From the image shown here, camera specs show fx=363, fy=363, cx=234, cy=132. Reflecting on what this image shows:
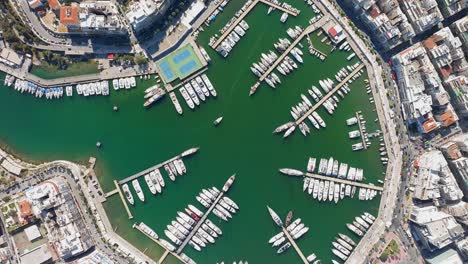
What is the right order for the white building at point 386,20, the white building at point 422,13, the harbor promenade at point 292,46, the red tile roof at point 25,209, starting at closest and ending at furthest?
the red tile roof at point 25,209, the white building at point 422,13, the white building at point 386,20, the harbor promenade at point 292,46

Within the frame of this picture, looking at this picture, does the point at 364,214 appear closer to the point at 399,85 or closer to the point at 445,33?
the point at 399,85

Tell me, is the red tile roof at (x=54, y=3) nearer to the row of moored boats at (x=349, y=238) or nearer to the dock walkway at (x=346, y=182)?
the dock walkway at (x=346, y=182)

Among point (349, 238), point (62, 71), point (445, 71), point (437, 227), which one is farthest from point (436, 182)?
point (62, 71)

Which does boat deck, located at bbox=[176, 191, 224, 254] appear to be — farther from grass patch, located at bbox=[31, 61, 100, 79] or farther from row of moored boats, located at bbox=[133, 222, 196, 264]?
grass patch, located at bbox=[31, 61, 100, 79]

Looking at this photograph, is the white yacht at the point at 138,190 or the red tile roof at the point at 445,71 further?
the white yacht at the point at 138,190

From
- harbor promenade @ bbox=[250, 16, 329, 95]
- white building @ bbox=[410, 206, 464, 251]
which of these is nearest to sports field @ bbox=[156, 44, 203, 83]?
harbor promenade @ bbox=[250, 16, 329, 95]

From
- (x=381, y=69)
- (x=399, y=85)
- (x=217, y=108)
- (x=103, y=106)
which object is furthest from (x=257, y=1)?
(x=103, y=106)

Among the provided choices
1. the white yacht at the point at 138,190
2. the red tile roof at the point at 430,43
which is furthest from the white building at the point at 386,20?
the white yacht at the point at 138,190
